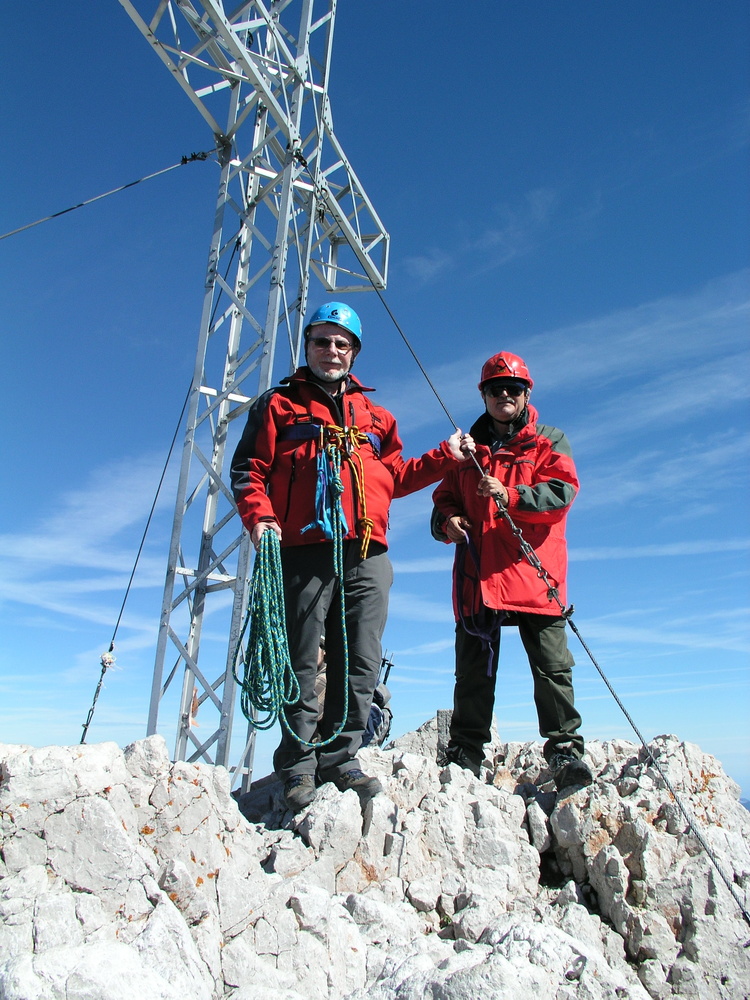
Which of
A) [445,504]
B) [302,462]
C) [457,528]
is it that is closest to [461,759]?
[457,528]

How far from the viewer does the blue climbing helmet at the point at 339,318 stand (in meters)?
3.80

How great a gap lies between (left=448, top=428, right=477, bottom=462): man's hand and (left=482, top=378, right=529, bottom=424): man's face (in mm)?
267

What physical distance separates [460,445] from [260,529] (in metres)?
1.32

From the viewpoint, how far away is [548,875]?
3.34 metres

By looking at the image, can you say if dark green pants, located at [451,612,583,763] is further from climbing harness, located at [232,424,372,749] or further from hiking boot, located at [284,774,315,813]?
hiking boot, located at [284,774,315,813]

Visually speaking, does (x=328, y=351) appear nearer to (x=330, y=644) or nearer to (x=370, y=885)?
(x=330, y=644)

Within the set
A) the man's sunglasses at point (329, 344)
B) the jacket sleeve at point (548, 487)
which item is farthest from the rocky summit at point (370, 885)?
the man's sunglasses at point (329, 344)

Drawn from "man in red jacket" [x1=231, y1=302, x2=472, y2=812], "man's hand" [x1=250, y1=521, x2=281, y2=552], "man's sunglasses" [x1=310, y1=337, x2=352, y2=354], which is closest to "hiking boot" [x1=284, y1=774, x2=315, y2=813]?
"man in red jacket" [x1=231, y1=302, x2=472, y2=812]

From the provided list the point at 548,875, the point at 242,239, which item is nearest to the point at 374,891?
the point at 548,875

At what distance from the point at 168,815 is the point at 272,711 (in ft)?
2.46

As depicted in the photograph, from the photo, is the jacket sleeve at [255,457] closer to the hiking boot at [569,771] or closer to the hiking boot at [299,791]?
the hiking boot at [299,791]

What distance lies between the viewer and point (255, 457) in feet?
12.1

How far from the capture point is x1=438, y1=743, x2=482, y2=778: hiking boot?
12.4 ft

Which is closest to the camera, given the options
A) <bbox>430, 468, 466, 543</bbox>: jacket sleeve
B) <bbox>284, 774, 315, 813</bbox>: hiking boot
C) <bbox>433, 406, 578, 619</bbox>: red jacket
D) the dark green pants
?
<bbox>284, 774, 315, 813</bbox>: hiking boot
